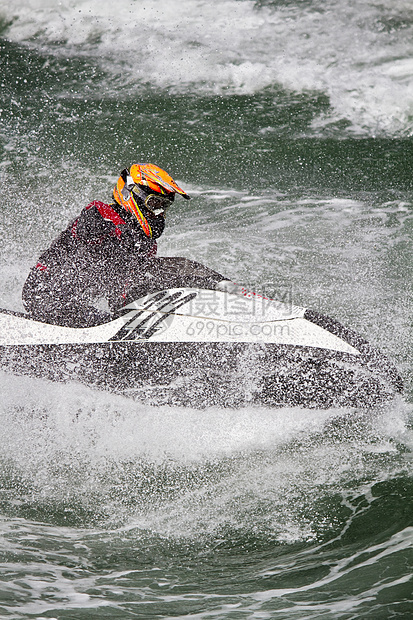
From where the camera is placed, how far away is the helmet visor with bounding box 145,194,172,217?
412 cm

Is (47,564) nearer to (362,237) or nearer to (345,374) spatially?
(345,374)

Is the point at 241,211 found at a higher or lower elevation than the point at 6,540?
higher

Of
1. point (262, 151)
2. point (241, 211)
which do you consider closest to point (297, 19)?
point (262, 151)

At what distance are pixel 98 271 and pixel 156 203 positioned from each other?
1.93 ft

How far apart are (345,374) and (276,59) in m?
7.37

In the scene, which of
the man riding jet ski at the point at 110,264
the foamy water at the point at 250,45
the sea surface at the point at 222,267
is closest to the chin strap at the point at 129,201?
the man riding jet ski at the point at 110,264

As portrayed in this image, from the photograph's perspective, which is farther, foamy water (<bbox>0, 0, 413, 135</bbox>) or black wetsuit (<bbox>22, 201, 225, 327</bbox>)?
foamy water (<bbox>0, 0, 413, 135</bbox>)

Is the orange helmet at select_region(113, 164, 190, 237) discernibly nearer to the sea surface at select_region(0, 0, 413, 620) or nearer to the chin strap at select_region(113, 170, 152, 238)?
the chin strap at select_region(113, 170, 152, 238)

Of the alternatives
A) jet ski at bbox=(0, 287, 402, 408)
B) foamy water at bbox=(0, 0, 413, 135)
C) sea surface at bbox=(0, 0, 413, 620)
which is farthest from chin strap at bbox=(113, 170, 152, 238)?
foamy water at bbox=(0, 0, 413, 135)

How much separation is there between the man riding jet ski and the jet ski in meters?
0.08

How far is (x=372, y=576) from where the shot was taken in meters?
3.33

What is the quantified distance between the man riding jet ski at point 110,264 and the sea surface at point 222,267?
0.55 metres

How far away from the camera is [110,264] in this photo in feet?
13.4

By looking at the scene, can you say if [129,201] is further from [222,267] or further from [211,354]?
[222,267]
